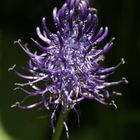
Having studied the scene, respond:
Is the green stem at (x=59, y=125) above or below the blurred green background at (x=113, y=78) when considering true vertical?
below

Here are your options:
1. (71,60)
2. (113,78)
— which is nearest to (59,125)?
(71,60)

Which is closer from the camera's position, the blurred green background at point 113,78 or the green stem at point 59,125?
the green stem at point 59,125

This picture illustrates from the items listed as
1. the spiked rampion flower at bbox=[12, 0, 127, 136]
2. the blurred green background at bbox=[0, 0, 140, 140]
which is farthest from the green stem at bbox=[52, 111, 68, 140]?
A: the blurred green background at bbox=[0, 0, 140, 140]

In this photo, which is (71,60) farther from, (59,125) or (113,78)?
(113,78)

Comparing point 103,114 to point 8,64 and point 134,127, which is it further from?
point 8,64

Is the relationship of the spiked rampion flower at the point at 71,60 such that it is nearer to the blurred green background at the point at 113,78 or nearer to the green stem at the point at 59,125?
the green stem at the point at 59,125

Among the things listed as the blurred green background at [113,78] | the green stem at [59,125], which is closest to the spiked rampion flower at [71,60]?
the green stem at [59,125]

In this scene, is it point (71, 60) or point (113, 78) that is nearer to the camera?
point (71, 60)
